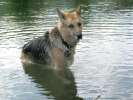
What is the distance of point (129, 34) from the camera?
20.6 m

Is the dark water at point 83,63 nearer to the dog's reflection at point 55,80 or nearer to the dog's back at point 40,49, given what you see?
the dog's reflection at point 55,80

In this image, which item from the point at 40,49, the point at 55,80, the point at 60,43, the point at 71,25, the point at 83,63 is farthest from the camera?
the point at 83,63

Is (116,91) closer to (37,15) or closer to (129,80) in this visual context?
(129,80)

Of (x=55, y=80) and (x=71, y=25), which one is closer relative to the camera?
(x=71, y=25)

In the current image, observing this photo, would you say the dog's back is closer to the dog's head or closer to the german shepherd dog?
the german shepherd dog

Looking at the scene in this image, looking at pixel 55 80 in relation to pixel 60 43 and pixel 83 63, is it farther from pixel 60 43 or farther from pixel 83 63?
pixel 83 63

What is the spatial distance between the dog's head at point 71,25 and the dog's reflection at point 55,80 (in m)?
1.36

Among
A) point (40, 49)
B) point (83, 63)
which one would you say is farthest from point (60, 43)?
point (83, 63)

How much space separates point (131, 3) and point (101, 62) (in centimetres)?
1754

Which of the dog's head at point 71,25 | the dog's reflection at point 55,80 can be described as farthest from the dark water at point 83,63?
the dog's head at point 71,25

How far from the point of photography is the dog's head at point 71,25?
46.8ft

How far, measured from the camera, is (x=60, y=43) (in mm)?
15367

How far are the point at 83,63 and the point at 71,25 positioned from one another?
8.06 ft

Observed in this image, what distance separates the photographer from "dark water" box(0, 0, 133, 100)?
43.9 feet
